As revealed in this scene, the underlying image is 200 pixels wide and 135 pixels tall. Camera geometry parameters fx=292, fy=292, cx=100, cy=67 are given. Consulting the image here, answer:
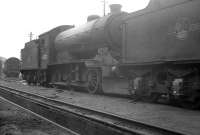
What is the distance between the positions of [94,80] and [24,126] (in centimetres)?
660

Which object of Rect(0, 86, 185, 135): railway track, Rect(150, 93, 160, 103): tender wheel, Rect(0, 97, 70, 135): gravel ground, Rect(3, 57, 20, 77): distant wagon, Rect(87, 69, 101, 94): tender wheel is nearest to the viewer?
Rect(0, 86, 185, 135): railway track

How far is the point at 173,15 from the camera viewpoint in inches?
332

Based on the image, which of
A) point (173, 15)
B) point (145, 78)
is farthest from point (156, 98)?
point (173, 15)

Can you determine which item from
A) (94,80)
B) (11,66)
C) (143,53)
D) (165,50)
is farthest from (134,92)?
(11,66)

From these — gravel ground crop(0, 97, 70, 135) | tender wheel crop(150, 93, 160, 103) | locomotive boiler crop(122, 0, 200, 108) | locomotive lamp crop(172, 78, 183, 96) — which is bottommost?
gravel ground crop(0, 97, 70, 135)

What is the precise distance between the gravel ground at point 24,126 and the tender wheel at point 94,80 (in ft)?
16.0

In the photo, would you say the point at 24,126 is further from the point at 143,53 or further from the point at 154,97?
the point at 143,53

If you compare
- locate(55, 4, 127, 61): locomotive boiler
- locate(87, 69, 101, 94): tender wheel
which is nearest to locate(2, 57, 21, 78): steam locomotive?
locate(55, 4, 127, 61): locomotive boiler

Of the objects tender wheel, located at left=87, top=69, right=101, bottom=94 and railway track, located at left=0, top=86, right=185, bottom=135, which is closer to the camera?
railway track, located at left=0, top=86, right=185, bottom=135

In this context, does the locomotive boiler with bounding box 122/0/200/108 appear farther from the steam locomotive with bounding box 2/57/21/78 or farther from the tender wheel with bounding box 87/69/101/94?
the steam locomotive with bounding box 2/57/21/78

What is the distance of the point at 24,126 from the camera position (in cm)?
676

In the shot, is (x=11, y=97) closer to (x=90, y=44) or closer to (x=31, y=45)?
(x=90, y=44)

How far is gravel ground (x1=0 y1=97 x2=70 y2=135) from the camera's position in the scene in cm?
615

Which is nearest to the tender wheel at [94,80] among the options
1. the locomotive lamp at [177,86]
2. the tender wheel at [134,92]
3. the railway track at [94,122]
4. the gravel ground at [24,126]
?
the tender wheel at [134,92]
